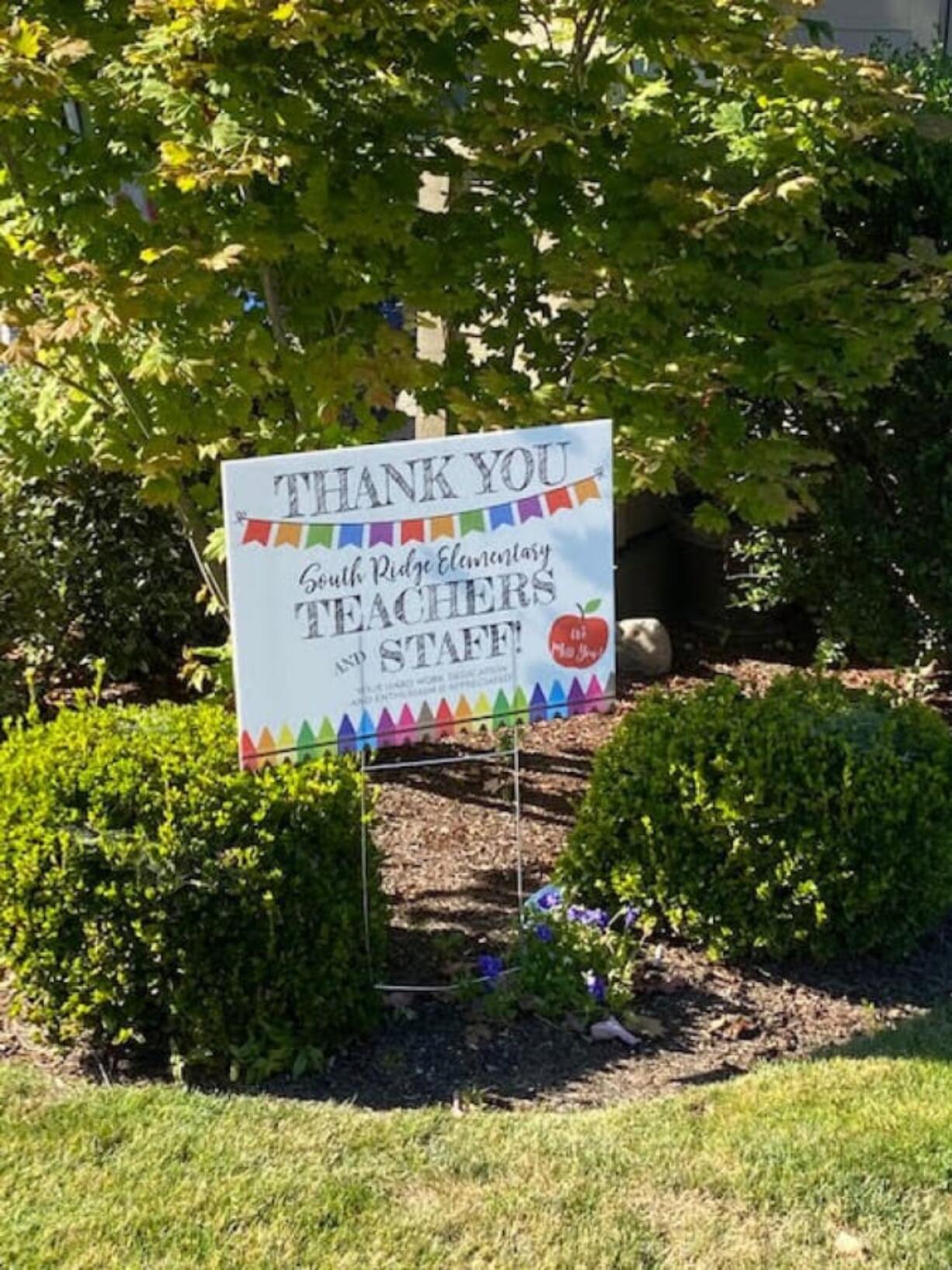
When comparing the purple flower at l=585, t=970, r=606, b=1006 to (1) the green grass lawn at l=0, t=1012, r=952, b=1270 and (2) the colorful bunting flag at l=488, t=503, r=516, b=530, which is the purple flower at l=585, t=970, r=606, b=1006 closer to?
(1) the green grass lawn at l=0, t=1012, r=952, b=1270

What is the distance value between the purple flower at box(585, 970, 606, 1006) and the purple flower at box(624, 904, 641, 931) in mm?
238

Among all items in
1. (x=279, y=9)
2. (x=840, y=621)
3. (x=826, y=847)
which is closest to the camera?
(x=279, y=9)

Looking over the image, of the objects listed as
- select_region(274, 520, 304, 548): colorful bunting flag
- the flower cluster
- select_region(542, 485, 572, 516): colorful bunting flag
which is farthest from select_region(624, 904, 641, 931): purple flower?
select_region(274, 520, 304, 548): colorful bunting flag

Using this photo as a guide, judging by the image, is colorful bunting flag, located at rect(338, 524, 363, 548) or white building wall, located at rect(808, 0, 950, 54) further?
white building wall, located at rect(808, 0, 950, 54)

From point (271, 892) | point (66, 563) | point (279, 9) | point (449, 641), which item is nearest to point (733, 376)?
point (449, 641)

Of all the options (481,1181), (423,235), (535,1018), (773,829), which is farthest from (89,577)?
(481,1181)

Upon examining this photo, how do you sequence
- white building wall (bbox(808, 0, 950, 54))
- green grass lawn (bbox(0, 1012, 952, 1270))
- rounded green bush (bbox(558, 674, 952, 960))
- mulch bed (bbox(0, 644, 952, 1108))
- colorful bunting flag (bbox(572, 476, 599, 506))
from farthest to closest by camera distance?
white building wall (bbox(808, 0, 950, 54)) → rounded green bush (bbox(558, 674, 952, 960)) → colorful bunting flag (bbox(572, 476, 599, 506)) → mulch bed (bbox(0, 644, 952, 1108)) → green grass lawn (bbox(0, 1012, 952, 1270))

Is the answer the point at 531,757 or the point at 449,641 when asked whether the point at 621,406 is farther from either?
the point at 531,757

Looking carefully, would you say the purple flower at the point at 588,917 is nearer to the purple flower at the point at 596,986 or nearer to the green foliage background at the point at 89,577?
the purple flower at the point at 596,986

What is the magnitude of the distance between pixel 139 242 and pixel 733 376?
167 cm

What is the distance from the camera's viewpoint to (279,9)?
333cm

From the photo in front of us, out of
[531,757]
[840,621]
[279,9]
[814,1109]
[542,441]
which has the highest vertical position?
[279,9]

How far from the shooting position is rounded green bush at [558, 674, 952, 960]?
3896 mm

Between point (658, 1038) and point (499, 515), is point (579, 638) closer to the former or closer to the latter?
point (499, 515)
